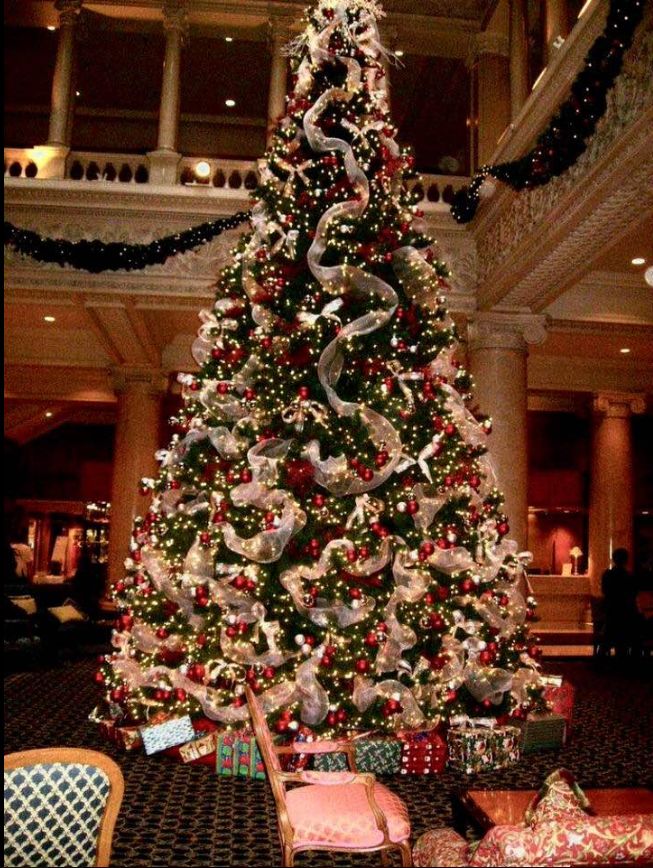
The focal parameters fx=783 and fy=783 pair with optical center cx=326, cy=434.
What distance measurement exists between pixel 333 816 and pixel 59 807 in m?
1.12

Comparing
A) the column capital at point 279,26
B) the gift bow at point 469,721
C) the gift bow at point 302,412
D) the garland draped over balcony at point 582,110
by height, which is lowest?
the gift bow at point 469,721

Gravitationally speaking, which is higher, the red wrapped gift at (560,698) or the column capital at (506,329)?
the column capital at (506,329)

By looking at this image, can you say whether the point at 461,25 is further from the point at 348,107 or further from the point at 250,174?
the point at 348,107

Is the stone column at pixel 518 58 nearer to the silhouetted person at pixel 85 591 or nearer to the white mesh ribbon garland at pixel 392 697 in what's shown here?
the white mesh ribbon garland at pixel 392 697

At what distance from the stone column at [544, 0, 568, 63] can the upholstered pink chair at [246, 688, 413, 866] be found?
6.98 metres

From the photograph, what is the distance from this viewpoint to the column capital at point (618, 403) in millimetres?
13383

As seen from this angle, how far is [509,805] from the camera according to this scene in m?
3.15

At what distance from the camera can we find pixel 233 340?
5.56m

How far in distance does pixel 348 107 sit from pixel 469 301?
13.8 feet

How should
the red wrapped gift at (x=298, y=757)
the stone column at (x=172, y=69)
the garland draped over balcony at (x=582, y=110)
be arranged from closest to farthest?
1. the red wrapped gift at (x=298, y=757)
2. the garland draped over balcony at (x=582, y=110)
3. the stone column at (x=172, y=69)

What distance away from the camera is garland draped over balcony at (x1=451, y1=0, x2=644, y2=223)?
4.63m

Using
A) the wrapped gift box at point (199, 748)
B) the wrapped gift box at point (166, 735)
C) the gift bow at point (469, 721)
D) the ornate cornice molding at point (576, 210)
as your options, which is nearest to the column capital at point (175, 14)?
the ornate cornice molding at point (576, 210)

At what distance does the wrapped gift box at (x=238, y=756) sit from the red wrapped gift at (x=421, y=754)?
0.87 meters

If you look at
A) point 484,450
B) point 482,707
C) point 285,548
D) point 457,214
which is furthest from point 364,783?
point 457,214
